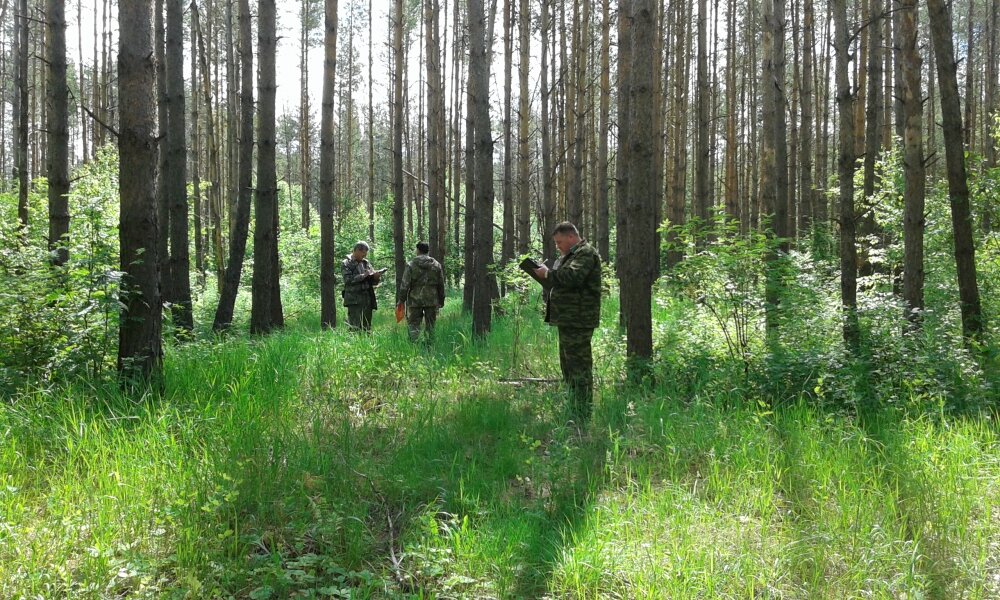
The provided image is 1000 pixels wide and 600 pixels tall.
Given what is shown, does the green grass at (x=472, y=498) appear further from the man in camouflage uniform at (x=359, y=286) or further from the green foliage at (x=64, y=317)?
the man in camouflage uniform at (x=359, y=286)

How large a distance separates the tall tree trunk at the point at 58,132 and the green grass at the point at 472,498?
5238 millimetres

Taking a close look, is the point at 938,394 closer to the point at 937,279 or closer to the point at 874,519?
the point at 874,519

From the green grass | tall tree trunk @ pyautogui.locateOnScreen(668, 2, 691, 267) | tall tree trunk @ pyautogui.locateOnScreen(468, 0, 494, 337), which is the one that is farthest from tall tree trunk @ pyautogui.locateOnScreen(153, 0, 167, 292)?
tall tree trunk @ pyautogui.locateOnScreen(668, 2, 691, 267)

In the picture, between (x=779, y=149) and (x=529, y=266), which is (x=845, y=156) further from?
(x=529, y=266)

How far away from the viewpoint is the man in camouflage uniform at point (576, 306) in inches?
226

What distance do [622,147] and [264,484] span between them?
11.8 metres

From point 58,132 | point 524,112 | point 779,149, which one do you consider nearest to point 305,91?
point 524,112

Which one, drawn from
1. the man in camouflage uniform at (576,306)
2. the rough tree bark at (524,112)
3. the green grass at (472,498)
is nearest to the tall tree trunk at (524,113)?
the rough tree bark at (524,112)

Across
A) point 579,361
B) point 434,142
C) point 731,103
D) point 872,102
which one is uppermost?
point 731,103

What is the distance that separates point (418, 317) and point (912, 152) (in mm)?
7154

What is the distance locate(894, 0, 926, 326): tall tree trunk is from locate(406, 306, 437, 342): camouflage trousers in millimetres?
6581

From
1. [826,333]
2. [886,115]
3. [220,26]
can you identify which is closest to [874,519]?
[826,333]

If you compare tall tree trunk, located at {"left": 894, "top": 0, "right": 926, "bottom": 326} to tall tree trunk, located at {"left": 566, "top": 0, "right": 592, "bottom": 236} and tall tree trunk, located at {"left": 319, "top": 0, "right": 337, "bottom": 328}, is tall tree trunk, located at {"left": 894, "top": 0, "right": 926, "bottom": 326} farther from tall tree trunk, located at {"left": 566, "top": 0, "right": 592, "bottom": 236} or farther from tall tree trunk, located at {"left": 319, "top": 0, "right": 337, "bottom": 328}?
tall tree trunk, located at {"left": 319, "top": 0, "right": 337, "bottom": 328}

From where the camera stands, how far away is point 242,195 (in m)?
10.9
